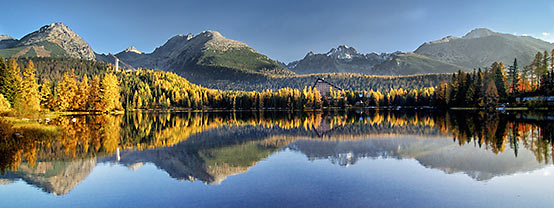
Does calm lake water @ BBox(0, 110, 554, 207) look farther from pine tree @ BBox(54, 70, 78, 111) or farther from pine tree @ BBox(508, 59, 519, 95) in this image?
pine tree @ BBox(508, 59, 519, 95)

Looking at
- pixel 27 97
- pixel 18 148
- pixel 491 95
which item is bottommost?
pixel 18 148

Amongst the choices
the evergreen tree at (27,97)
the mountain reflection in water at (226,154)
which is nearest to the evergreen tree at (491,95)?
the mountain reflection in water at (226,154)

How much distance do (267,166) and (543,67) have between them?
332 ft

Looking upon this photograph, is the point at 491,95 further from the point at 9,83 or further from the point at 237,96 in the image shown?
the point at 237,96

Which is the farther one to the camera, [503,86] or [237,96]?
[237,96]

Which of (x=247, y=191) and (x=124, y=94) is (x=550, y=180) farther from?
(x=124, y=94)

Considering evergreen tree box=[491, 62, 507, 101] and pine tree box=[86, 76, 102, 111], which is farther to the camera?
pine tree box=[86, 76, 102, 111]

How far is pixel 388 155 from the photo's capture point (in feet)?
69.8

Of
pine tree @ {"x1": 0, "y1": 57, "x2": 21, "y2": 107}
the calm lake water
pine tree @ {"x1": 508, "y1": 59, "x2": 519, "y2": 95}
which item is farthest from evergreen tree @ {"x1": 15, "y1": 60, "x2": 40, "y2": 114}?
pine tree @ {"x1": 508, "y1": 59, "x2": 519, "y2": 95}

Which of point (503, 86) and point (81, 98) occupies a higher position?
point (503, 86)

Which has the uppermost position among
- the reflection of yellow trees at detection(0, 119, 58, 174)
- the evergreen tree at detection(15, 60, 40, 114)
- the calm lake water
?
the evergreen tree at detection(15, 60, 40, 114)

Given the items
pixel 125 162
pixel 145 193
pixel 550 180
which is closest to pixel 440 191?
pixel 550 180

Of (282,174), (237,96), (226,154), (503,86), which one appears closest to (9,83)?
(226,154)

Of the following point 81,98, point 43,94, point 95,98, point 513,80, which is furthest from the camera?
point 95,98
